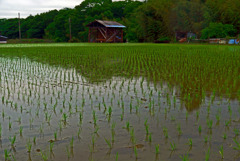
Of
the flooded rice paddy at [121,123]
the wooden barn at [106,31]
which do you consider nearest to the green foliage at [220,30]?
the wooden barn at [106,31]

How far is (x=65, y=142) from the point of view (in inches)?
124

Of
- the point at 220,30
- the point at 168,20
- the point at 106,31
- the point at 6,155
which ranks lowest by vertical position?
the point at 6,155

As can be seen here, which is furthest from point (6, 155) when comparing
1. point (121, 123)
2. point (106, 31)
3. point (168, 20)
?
point (106, 31)

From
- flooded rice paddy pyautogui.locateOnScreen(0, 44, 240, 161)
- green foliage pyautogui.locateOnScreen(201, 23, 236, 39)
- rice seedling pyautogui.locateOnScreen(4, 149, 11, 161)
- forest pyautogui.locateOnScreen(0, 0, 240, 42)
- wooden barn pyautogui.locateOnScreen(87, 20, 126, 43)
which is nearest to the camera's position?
rice seedling pyautogui.locateOnScreen(4, 149, 11, 161)

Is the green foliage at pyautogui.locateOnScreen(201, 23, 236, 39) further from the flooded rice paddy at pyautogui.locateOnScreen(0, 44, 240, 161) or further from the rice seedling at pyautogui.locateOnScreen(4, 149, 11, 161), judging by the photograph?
the rice seedling at pyautogui.locateOnScreen(4, 149, 11, 161)

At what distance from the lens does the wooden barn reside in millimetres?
42281

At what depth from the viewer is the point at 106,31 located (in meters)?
42.5

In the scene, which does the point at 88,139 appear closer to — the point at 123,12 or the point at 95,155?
the point at 95,155

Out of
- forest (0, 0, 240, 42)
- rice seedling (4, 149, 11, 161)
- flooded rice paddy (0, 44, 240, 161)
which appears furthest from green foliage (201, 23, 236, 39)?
rice seedling (4, 149, 11, 161)

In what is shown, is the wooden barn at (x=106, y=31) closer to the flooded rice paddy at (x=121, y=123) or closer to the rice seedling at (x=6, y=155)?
the flooded rice paddy at (x=121, y=123)

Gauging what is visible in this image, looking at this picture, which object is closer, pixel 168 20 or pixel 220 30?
pixel 220 30

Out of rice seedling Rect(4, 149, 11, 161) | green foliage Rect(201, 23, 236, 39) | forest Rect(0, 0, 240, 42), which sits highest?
forest Rect(0, 0, 240, 42)

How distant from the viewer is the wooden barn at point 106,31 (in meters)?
42.3

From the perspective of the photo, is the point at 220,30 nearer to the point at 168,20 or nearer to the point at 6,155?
the point at 168,20
